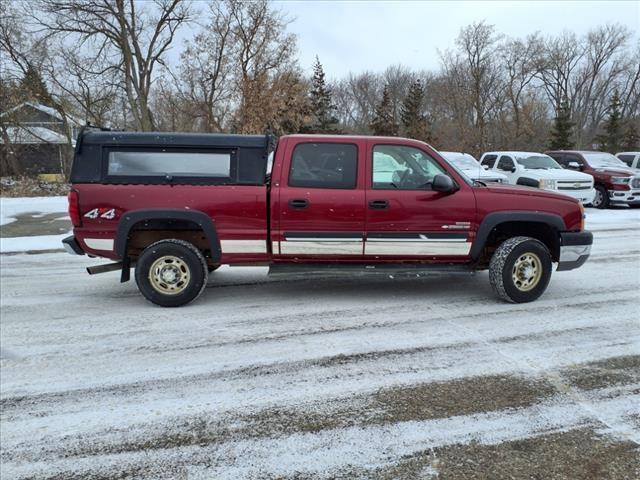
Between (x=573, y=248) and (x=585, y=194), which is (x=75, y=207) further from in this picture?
(x=585, y=194)

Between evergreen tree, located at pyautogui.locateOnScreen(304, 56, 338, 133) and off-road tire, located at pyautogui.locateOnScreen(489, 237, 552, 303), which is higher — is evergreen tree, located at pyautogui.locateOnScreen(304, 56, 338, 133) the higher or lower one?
the higher one

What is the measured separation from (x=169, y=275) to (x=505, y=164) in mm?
13443

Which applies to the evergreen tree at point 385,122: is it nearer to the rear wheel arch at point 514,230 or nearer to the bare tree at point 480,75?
the bare tree at point 480,75

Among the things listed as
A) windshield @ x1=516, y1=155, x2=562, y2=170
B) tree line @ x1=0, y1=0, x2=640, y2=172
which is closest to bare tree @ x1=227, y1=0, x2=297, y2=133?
tree line @ x1=0, y1=0, x2=640, y2=172

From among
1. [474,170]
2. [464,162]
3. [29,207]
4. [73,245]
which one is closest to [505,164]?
[464,162]

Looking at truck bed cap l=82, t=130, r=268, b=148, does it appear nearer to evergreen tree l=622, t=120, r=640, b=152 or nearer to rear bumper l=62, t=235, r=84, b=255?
rear bumper l=62, t=235, r=84, b=255

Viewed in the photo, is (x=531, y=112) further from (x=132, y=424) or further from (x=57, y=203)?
(x=132, y=424)

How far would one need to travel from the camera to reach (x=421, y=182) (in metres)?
5.25

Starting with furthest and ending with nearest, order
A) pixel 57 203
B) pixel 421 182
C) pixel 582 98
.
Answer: pixel 582 98, pixel 57 203, pixel 421 182

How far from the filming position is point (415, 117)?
4319 cm

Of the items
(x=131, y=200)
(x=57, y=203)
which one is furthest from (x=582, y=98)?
(x=131, y=200)

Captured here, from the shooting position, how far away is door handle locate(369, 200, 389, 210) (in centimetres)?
514

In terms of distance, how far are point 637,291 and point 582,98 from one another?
5975 centimetres

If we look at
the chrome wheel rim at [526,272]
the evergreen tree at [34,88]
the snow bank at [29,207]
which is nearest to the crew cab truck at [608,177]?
the chrome wheel rim at [526,272]
